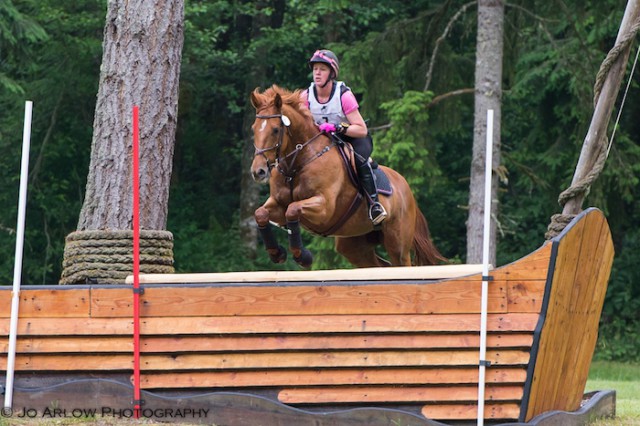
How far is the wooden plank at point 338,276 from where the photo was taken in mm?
6102

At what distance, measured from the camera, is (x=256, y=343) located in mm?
6184

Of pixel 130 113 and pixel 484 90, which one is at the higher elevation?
pixel 484 90

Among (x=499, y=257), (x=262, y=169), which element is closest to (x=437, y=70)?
(x=499, y=257)

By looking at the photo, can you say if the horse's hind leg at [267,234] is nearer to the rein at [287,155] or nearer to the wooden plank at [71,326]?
the rein at [287,155]

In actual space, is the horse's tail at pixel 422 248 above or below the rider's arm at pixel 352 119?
below

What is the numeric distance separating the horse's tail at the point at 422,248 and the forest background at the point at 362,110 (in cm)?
580

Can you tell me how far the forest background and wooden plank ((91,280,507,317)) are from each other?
347 inches

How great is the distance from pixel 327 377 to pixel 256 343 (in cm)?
45

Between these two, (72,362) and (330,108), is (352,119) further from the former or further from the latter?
(72,362)

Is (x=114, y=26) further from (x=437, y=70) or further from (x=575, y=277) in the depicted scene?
(x=437, y=70)

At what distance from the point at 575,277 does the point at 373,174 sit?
7.58 ft

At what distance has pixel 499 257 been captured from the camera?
19188 millimetres

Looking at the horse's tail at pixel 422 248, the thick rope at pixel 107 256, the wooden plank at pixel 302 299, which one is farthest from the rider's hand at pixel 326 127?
the wooden plank at pixel 302 299

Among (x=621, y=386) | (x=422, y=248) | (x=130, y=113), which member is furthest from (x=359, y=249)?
(x=621, y=386)
